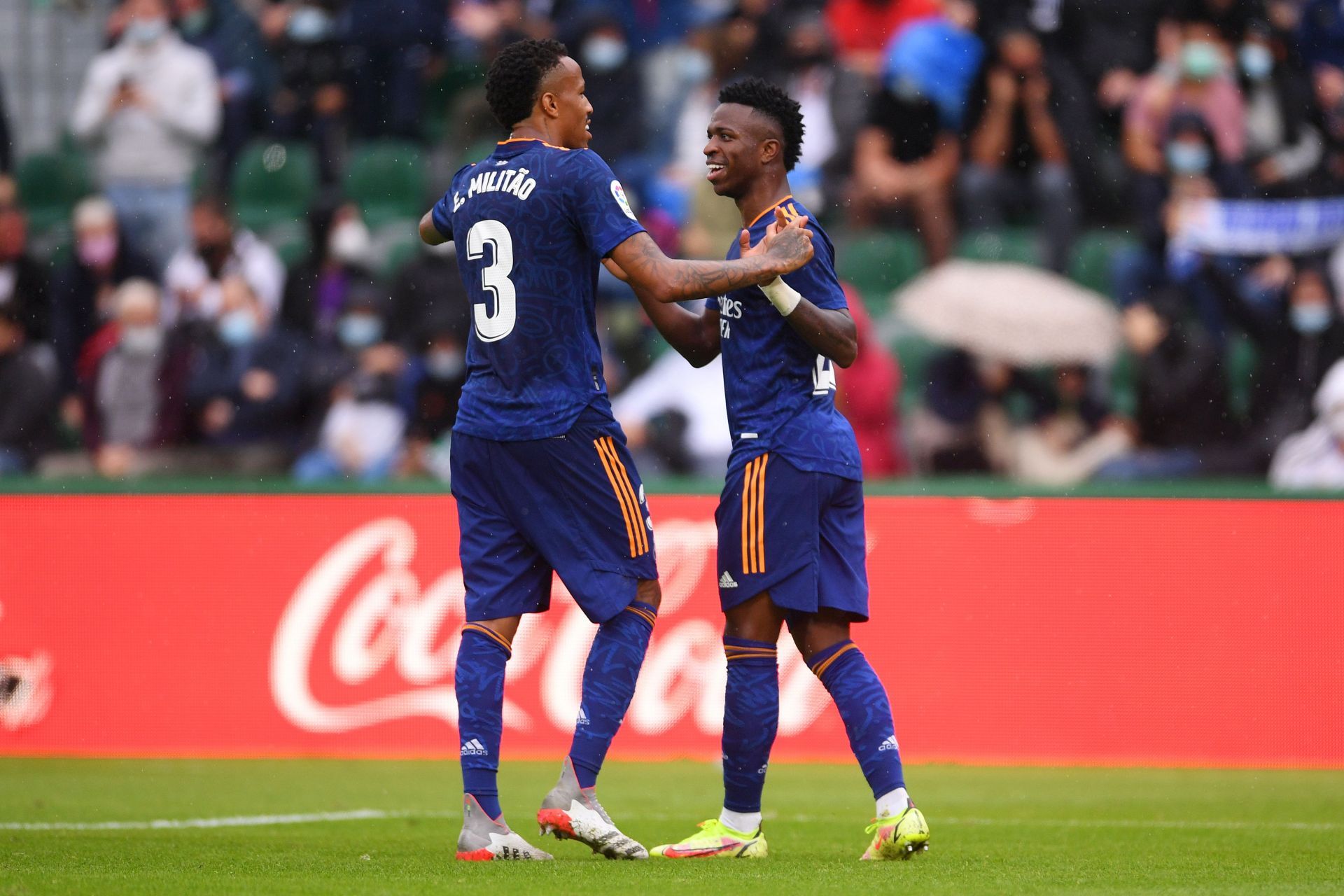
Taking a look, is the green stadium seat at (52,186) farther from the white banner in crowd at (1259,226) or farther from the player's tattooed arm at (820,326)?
the player's tattooed arm at (820,326)

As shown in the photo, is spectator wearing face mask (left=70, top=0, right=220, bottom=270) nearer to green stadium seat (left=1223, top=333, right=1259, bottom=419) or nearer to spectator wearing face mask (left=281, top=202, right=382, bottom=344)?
spectator wearing face mask (left=281, top=202, right=382, bottom=344)

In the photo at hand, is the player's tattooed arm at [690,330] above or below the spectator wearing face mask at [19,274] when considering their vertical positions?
above

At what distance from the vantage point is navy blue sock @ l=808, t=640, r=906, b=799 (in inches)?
203

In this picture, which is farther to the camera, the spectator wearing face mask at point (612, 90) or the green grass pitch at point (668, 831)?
the spectator wearing face mask at point (612, 90)

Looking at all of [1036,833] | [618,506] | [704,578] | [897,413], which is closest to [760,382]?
[618,506]

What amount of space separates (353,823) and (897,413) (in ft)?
17.0

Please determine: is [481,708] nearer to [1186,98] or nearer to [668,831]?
[668,831]

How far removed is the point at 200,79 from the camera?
12.4 metres

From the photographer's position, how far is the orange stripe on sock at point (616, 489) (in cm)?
516

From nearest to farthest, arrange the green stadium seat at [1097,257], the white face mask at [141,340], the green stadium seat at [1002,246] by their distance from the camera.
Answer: the white face mask at [141,340], the green stadium seat at [1097,257], the green stadium seat at [1002,246]

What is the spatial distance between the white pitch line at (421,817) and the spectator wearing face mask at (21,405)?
491 centimetres

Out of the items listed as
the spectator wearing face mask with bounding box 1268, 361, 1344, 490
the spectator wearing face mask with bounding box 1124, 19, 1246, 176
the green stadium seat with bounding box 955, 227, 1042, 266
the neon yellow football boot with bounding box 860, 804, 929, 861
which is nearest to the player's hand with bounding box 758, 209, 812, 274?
the neon yellow football boot with bounding box 860, 804, 929, 861

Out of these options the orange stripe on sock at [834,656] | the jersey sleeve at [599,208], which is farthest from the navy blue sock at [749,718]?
the jersey sleeve at [599,208]

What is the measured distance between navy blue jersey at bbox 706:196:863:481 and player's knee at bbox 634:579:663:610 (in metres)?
0.44
